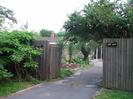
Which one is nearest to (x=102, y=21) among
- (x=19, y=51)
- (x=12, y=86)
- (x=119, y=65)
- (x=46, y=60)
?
(x=119, y=65)

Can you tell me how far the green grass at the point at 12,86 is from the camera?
1367cm

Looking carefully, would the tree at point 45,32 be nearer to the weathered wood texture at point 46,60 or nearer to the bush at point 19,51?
the weathered wood texture at point 46,60

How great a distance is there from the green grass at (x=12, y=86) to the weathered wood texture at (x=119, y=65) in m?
4.09

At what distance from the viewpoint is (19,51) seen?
53.8ft

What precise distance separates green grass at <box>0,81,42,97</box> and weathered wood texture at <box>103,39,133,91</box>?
13.4ft

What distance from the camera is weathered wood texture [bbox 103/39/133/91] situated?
1548 cm

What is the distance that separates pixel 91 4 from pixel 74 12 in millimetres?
1202

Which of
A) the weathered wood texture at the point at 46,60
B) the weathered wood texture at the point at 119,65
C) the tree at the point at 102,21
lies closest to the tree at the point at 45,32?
the tree at the point at 102,21

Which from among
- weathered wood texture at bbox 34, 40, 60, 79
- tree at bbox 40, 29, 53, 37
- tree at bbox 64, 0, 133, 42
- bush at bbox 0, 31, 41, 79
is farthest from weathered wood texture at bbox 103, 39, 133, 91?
tree at bbox 40, 29, 53, 37

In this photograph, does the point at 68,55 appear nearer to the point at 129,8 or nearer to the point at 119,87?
the point at 129,8

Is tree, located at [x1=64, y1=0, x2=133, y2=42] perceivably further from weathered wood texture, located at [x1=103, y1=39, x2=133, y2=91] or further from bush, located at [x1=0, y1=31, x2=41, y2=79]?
bush, located at [x1=0, y1=31, x2=41, y2=79]

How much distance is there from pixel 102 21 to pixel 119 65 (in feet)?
12.1

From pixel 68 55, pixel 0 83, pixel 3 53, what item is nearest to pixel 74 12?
pixel 3 53

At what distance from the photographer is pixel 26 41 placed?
58.4ft
